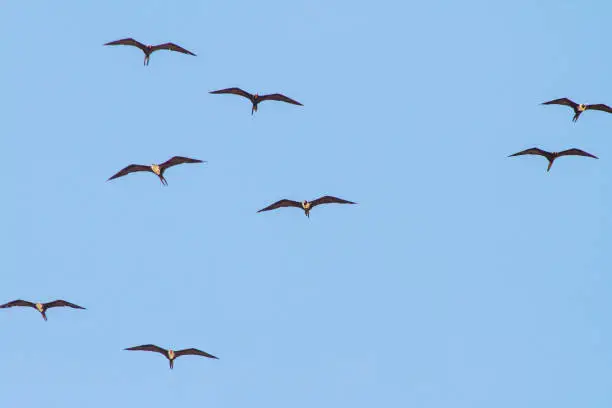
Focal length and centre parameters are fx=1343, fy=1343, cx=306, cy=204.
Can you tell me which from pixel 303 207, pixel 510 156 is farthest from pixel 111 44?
pixel 510 156

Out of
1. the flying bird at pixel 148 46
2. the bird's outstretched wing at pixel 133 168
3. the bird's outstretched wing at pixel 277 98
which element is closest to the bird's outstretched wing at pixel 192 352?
the bird's outstretched wing at pixel 133 168

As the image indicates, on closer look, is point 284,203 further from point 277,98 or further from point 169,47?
point 169,47

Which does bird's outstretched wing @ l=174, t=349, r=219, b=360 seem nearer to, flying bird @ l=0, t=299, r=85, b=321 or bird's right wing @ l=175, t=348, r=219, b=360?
bird's right wing @ l=175, t=348, r=219, b=360

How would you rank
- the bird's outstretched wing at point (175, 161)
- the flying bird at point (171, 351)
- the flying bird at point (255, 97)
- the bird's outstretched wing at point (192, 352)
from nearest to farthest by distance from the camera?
the bird's outstretched wing at point (175, 161), the flying bird at point (255, 97), the bird's outstretched wing at point (192, 352), the flying bird at point (171, 351)

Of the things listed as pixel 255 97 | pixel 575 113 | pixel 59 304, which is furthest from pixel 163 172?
pixel 575 113

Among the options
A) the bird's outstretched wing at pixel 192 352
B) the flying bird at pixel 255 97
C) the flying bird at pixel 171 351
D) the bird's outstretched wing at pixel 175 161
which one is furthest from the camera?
the flying bird at pixel 171 351

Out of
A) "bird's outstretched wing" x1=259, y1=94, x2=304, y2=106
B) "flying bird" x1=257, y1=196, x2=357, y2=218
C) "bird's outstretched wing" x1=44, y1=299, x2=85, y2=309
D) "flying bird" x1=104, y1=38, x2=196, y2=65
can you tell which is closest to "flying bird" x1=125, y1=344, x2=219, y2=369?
"bird's outstretched wing" x1=44, y1=299, x2=85, y2=309

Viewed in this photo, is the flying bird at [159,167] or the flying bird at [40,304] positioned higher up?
the flying bird at [159,167]

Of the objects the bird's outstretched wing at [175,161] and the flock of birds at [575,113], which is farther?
the flock of birds at [575,113]

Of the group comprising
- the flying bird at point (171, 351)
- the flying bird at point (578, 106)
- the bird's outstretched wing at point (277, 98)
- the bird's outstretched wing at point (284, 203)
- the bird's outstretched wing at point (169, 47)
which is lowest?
the flying bird at point (171, 351)

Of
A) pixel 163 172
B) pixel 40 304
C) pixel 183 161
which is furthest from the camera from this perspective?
pixel 40 304

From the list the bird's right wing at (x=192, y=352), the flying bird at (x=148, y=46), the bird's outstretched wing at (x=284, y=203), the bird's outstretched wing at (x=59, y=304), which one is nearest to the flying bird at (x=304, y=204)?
→ the bird's outstretched wing at (x=284, y=203)

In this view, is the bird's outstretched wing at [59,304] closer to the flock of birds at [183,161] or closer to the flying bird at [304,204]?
the flock of birds at [183,161]

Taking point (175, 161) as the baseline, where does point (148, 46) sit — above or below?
above
